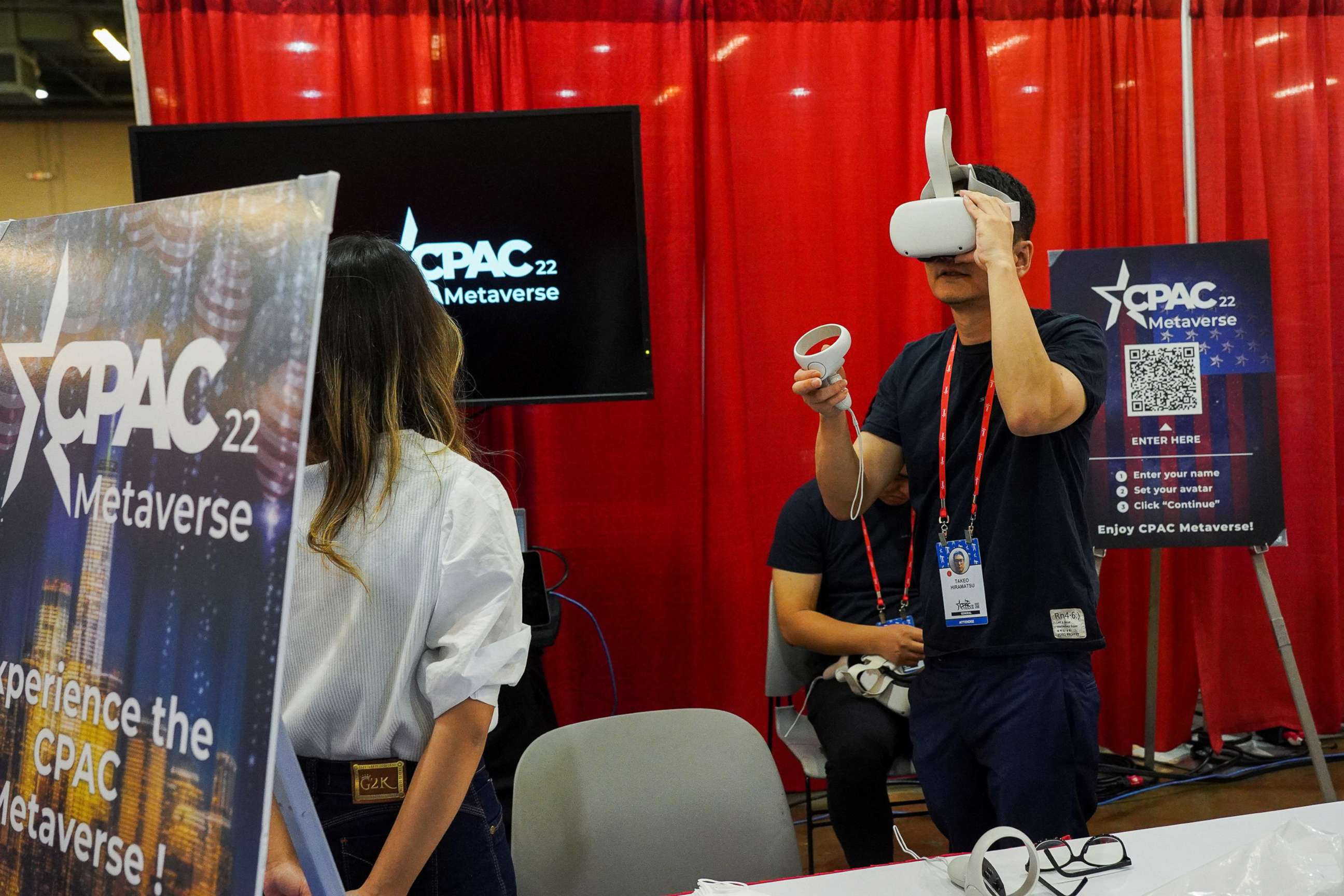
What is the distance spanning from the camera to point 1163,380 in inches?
116

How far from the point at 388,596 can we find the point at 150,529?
1.23 ft

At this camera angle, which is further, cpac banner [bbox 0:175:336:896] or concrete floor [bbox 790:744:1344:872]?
concrete floor [bbox 790:744:1344:872]

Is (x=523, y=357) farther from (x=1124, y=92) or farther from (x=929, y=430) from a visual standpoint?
(x=1124, y=92)

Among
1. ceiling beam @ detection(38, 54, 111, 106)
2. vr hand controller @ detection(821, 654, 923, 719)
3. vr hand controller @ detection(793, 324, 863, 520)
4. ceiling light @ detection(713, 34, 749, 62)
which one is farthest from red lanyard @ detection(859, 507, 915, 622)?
ceiling beam @ detection(38, 54, 111, 106)

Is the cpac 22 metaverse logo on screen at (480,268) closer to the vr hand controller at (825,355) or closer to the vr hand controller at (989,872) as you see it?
→ the vr hand controller at (825,355)

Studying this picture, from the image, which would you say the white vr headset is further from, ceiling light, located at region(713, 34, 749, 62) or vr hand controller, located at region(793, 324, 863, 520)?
ceiling light, located at region(713, 34, 749, 62)

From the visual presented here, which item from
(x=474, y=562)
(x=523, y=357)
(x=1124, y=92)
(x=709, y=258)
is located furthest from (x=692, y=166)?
(x=474, y=562)

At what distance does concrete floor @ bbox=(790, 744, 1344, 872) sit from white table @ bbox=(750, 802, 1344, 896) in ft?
5.37

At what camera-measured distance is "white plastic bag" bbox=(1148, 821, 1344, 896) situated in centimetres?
99

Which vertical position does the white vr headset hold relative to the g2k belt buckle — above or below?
above

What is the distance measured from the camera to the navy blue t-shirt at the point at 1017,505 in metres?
1.54

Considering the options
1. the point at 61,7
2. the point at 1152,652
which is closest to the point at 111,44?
the point at 61,7

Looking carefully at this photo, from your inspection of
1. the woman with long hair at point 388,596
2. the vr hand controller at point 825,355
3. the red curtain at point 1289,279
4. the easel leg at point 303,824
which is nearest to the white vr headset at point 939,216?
the vr hand controller at point 825,355

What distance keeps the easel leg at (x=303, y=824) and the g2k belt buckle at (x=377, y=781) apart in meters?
0.30
